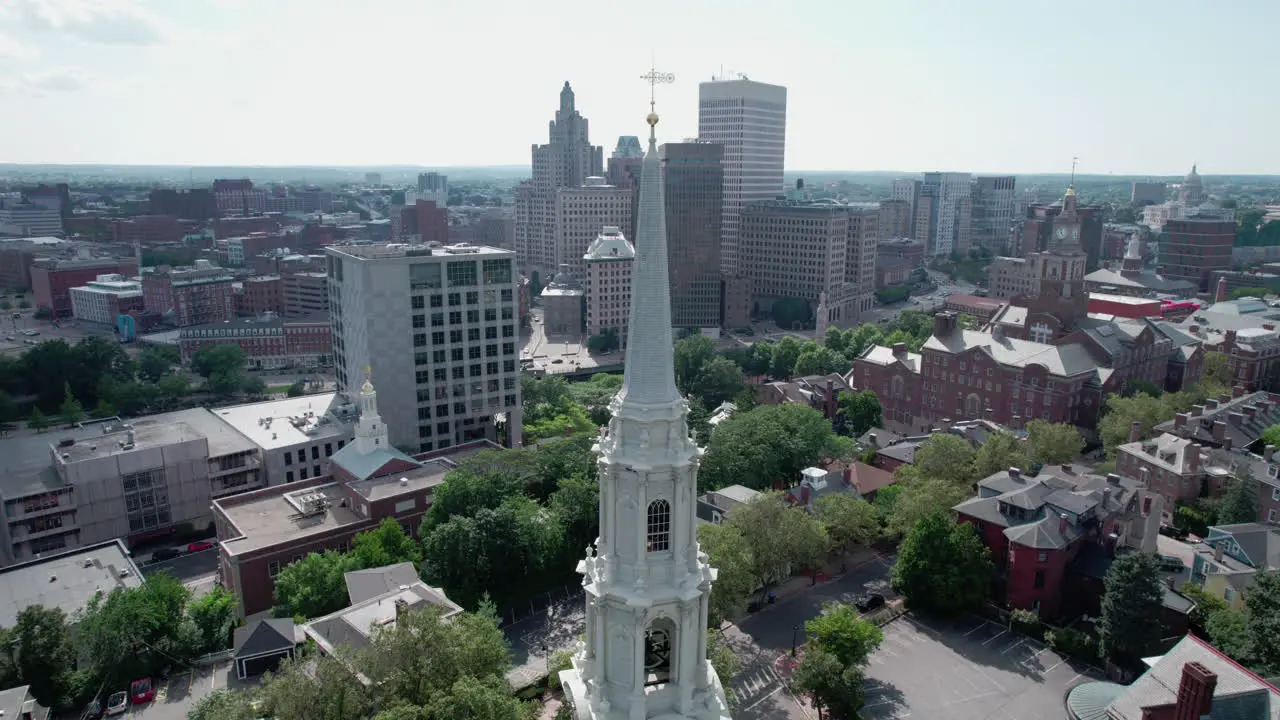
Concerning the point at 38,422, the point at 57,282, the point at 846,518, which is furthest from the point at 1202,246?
the point at 57,282

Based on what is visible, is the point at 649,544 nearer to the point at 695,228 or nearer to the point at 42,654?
the point at 42,654

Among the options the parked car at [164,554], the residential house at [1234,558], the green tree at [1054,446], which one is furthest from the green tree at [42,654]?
the green tree at [1054,446]

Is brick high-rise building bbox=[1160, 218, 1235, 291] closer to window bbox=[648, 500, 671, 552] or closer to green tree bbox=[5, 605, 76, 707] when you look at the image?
window bbox=[648, 500, 671, 552]

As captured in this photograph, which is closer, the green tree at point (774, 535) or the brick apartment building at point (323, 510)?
the green tree at point (774, 535)

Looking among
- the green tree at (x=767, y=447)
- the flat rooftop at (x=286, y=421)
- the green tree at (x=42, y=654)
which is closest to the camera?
the green tree at (x=42, y=654)

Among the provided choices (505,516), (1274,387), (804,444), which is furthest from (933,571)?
(1274,387)

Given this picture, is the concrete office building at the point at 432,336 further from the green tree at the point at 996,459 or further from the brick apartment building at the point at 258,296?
the brick apartment building at the point at 258,296

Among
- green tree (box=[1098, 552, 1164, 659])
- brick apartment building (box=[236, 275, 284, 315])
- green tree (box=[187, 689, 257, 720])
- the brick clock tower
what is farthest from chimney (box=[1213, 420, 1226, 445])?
brick apartment building (box=[236, 275, 284, 315])

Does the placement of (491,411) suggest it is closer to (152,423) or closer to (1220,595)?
(152,423)
